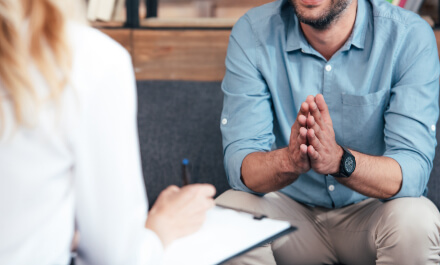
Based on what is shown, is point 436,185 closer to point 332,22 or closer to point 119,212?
point 332,22

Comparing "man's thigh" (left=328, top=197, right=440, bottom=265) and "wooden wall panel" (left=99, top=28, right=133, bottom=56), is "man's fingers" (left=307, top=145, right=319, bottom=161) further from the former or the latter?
"wooden wall panel" (left=99, top=28, right=133, bottom=56)

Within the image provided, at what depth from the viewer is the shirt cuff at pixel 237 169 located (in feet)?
5.49

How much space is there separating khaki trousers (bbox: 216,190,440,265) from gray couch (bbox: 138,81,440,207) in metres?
0.26

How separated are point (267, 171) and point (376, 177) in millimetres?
290

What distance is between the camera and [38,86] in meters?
0.68

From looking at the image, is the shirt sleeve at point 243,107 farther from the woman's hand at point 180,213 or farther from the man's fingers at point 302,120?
the woman's hand at point 180,213

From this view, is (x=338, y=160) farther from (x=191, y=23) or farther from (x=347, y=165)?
(x=191, y=23)

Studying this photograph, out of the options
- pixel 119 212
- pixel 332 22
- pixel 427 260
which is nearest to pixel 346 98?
pixel 332 22

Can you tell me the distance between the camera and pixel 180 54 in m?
2.35

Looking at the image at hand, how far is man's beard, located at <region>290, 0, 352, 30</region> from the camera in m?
1.71

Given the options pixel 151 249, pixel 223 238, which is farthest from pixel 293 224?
pixel 151 249

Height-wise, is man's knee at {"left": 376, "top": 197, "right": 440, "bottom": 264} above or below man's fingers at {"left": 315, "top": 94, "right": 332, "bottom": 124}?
below

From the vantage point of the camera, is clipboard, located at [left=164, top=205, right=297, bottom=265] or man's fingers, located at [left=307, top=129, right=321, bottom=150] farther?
man's fingers, located at [left=307, top=129, right=321, bottom=150]

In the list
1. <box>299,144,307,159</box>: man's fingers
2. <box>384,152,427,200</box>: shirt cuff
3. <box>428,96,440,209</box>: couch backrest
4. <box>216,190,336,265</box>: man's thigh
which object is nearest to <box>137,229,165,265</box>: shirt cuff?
<box>299,144,307,159</box>: man's fingers
